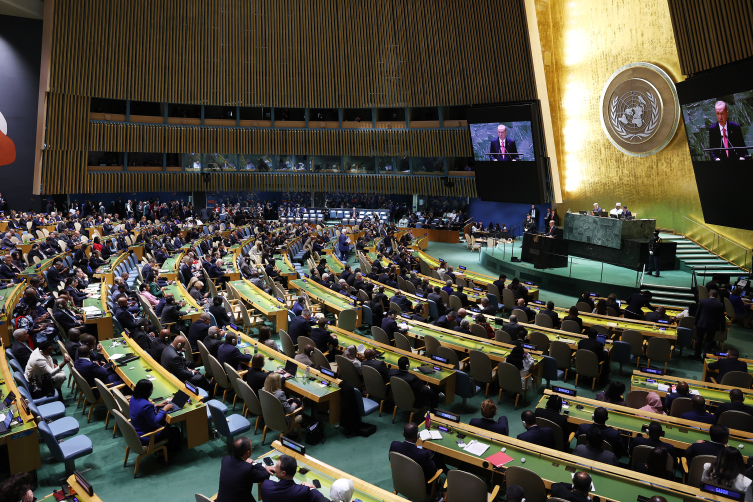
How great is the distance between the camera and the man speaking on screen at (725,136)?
12.6m

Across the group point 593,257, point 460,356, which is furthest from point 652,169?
point 460,356

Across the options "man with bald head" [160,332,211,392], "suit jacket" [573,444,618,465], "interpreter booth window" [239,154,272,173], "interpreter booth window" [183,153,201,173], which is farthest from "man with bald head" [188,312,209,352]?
"interpreter booth window" [239,154,272,173]

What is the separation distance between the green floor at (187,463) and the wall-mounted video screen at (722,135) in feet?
31.7

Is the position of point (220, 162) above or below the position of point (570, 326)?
above

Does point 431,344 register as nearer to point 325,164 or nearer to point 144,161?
point 325,164

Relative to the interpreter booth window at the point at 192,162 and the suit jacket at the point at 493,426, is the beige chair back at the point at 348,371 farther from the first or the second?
the interpreter booth window at the point at 192,162

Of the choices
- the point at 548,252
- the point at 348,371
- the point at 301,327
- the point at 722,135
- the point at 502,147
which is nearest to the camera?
the point at 348,371

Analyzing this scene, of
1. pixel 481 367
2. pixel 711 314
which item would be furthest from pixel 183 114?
pixel 711 314

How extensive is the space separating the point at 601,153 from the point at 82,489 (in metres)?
20.6

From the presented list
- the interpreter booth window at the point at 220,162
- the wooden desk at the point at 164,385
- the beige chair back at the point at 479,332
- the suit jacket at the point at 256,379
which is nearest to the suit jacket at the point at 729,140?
the beige chair back at the point at 479,332

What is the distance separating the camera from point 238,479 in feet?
13.9

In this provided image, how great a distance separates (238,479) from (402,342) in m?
4.61

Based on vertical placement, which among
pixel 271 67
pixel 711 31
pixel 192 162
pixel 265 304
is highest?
pixel 271 67

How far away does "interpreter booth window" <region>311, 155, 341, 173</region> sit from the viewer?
3108 centimetres
